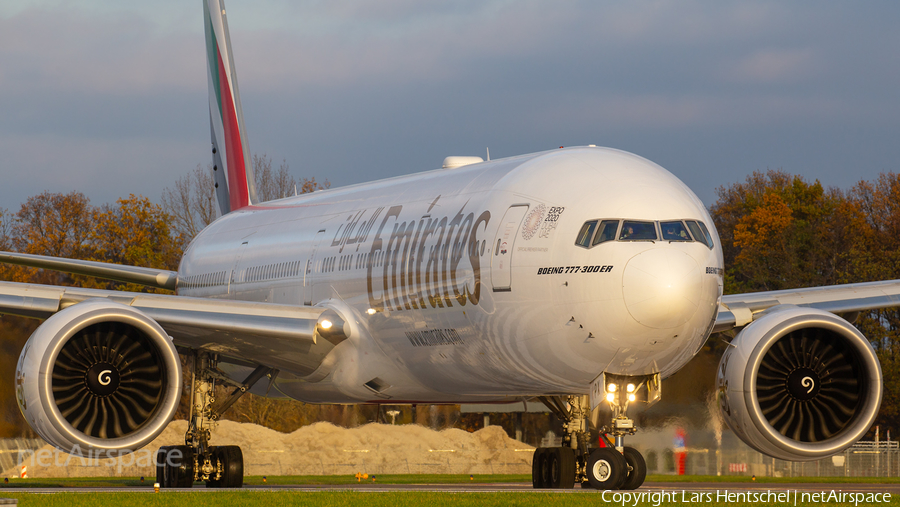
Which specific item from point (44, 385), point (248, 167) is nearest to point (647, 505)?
A: point (44, 385)

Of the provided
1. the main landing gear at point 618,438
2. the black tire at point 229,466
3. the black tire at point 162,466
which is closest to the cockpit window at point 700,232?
the main landing gear at point 618,438

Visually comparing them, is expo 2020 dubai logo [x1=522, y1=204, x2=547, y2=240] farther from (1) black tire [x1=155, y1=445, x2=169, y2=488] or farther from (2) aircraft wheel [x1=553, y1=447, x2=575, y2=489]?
(1) black tire [x1=155, y1=445, x2=169, y2=488]

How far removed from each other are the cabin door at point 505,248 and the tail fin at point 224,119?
12.8 meters

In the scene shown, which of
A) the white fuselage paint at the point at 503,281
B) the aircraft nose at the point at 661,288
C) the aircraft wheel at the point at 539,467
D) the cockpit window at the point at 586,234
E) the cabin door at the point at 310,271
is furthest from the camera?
the cabin door at the point at 310,271

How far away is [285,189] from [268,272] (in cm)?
3554

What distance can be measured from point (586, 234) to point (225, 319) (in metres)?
5.60

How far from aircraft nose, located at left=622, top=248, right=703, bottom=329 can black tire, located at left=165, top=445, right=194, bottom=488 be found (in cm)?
911

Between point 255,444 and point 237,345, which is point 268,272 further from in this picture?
point 255,444

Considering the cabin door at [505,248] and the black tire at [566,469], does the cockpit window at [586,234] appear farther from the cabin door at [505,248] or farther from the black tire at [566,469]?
the black tire at [566,469]

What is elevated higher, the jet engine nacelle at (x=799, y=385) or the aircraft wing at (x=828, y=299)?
the aircraft wing at (x=828, y=299)

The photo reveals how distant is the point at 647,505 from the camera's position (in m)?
11.3

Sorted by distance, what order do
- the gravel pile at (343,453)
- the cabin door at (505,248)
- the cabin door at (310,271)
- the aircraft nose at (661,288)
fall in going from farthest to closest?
the gravel pile at (343,453), the cabin door at (310,271), the cabin door at (505,248), the aircraft nose at (661,288)

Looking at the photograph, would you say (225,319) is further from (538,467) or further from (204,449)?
(538,467)

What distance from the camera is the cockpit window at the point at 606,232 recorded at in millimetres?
11852
